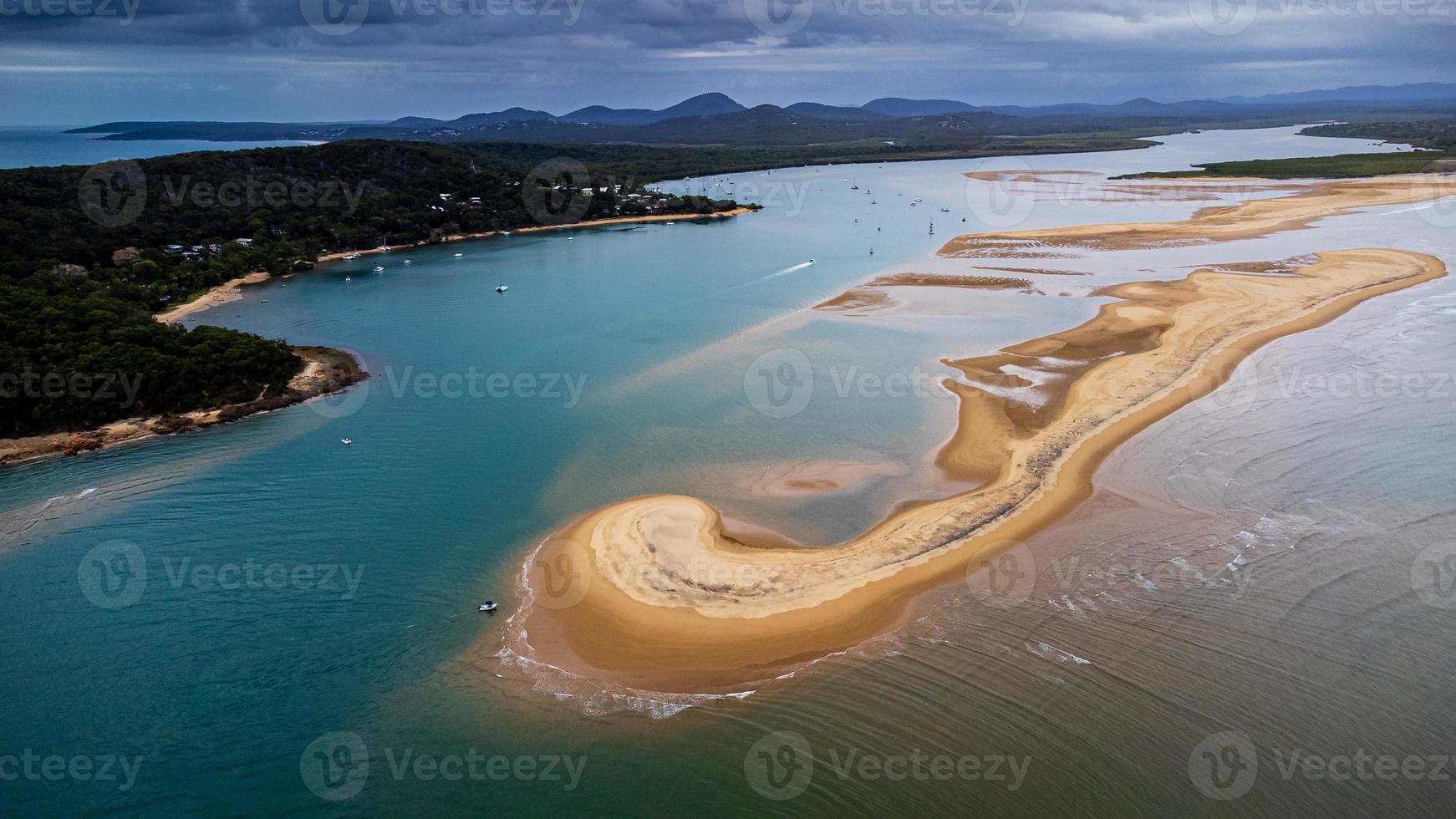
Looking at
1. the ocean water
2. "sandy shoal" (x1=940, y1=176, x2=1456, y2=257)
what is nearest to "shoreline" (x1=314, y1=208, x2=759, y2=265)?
"sandy shoal" (x1=940, y1=176, x2=1456, y2=257)

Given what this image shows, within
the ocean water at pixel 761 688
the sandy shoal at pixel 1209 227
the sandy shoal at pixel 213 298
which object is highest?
the sandy shoal at pixel 1209 227

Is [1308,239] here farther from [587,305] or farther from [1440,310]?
[587,305]

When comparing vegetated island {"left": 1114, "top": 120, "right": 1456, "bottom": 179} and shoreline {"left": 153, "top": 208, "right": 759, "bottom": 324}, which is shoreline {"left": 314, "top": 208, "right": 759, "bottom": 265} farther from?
vegetated island {"left": 1114, "top": 120, "right": 1456, "bottom": 179}

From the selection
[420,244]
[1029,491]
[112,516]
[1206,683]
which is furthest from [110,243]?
[1206,683]

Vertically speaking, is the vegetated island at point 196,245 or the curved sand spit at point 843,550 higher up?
the vegetated island at point 196,245

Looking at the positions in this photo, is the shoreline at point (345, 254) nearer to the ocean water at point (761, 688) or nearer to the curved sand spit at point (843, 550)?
the ocean water at point (761, 688)

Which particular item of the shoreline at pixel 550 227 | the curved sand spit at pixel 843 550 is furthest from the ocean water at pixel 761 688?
the shoreline at pixel 550 227

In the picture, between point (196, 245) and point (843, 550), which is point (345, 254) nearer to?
point (196, 245)
